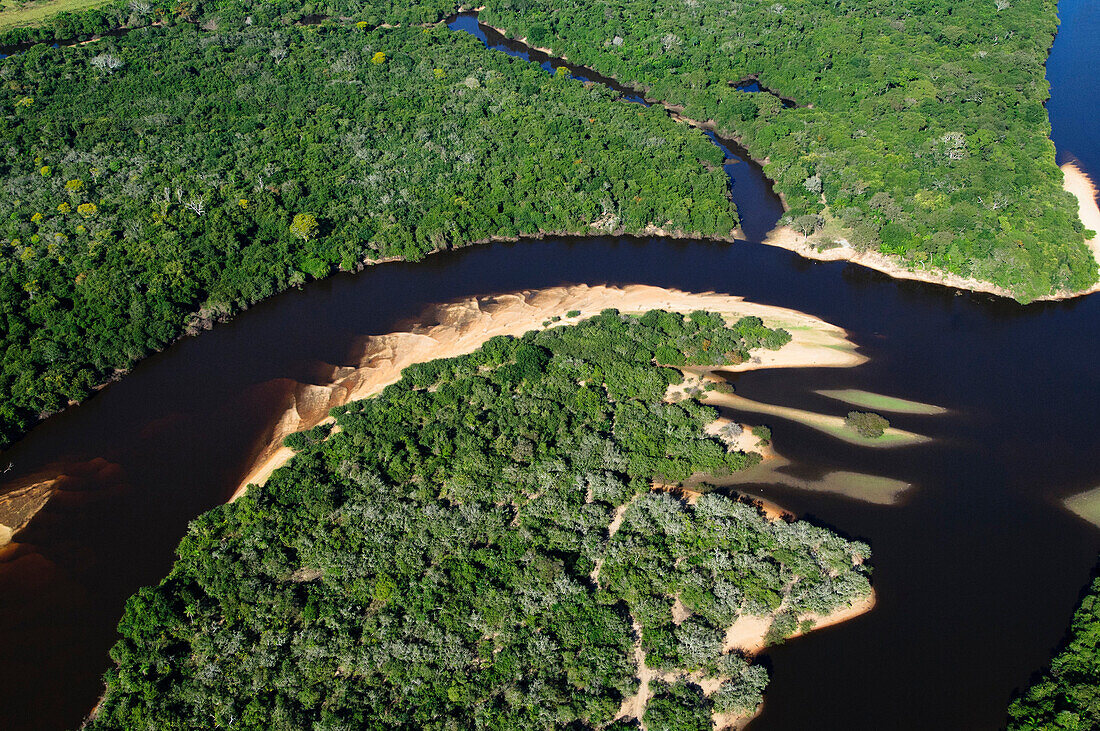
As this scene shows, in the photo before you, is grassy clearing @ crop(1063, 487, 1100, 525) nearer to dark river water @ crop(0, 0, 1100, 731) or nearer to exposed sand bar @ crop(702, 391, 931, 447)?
dark river water @ crop(0, 0, 1100, 731)

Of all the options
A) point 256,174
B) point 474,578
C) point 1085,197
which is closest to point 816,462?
point 474,578

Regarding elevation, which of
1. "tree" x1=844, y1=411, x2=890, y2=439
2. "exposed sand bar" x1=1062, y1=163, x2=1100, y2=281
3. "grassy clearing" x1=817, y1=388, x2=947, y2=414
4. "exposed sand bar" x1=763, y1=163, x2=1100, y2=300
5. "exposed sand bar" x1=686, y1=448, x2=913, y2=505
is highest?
"exposed sand bar" x1=1062, y1=163, x2=1100, y2=281

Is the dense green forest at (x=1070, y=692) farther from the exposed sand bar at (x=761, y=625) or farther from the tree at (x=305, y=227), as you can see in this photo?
the tree at (x=305, y=227)

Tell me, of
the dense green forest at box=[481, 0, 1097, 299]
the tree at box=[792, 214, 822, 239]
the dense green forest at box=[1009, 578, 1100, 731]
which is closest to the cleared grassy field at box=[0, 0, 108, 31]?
the dense green forest at box=[481, 0, 1097, 299]

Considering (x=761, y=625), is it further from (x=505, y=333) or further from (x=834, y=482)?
(x=505, y=333)

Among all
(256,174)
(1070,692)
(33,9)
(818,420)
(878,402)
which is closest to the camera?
(1070,692)

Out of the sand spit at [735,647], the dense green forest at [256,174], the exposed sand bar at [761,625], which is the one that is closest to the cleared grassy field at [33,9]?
the dense green forest at [256,174]

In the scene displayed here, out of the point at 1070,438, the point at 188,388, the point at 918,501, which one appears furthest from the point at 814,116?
the point at 188,388
